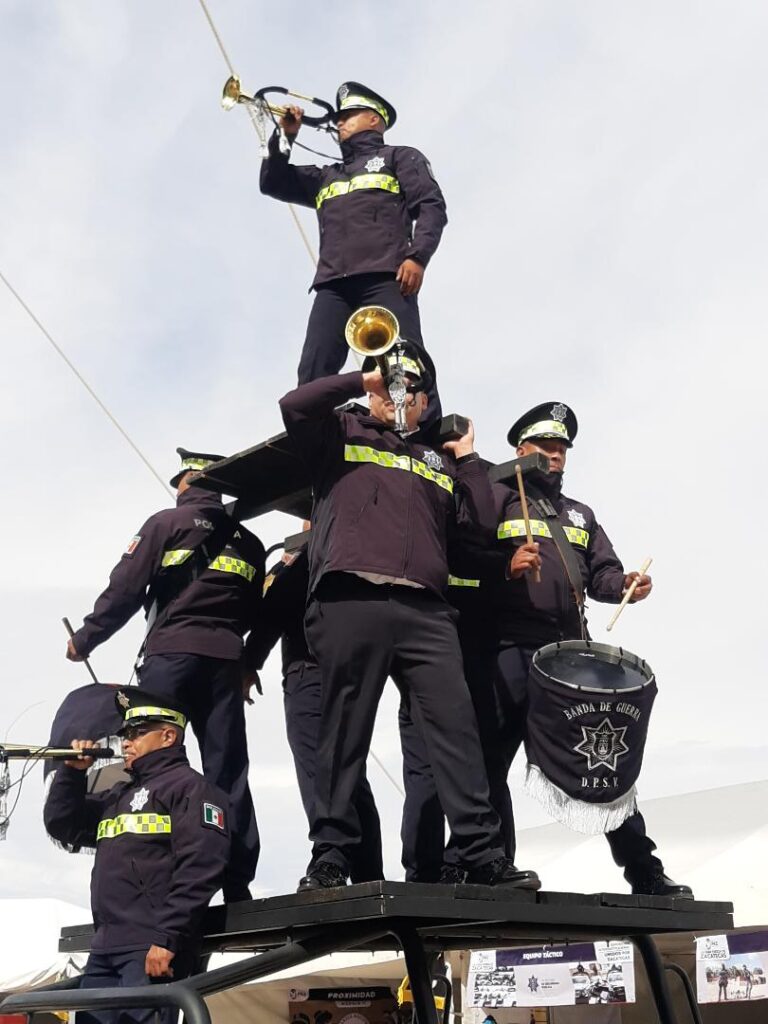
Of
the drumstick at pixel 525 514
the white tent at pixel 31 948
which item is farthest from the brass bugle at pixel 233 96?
the white tent at pixel 31 948

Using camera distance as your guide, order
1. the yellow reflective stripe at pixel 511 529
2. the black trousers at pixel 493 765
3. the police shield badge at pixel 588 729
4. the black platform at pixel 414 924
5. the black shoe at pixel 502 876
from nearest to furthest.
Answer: the black platform at pixel 414 924
the black shoe at pixel 502 876
the police shield badge at pixel 588 729
the black trousers at pixel 493 765
the yellow reflective stripe at pixel 511 529

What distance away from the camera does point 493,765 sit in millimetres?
5180

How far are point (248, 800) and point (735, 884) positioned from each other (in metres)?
6.10

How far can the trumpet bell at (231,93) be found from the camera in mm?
6711

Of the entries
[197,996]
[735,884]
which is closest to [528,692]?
[197,996]

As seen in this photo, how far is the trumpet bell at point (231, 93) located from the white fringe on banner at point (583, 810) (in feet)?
13.6

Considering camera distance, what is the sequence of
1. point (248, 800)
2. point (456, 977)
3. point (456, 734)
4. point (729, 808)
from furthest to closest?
point (729, 808) → point (456, 977) → point (248, 800) → point (456, 734)

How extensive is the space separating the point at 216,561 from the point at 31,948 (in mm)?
9806

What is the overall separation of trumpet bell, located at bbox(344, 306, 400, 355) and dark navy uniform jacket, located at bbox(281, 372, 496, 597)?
29 cm

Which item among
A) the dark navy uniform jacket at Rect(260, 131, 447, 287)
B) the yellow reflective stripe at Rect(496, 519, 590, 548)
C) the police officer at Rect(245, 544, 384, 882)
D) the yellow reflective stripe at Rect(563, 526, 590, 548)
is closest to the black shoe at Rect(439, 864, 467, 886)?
the police officer at Rect(245, 544, 384, 882)

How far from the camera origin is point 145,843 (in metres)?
4.90

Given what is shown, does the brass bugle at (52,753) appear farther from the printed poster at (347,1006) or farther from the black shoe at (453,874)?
the printed poster at (347,1006)

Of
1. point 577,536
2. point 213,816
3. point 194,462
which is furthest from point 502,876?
point 194,462

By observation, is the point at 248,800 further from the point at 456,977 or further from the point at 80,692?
the point at 456,977
